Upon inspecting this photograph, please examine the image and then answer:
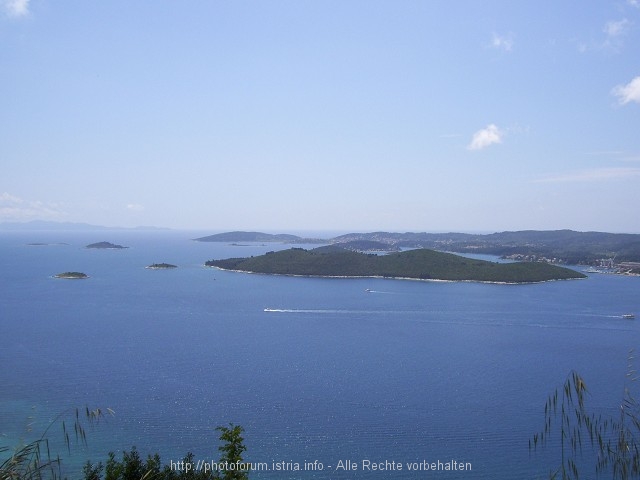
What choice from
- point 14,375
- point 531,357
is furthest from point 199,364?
point 531,357

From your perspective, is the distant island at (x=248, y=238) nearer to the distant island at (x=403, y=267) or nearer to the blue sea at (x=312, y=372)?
the distant island at (x=403, y=267)

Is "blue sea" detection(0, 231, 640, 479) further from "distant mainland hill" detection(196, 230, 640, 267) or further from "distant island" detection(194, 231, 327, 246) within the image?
"distant island" detection(194, 231, 327, 246)

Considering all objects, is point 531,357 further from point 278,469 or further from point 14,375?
point 14,375

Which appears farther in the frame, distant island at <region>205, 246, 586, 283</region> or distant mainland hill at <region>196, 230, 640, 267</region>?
distant mainland hill at <region>196, 230, 640, 267</region>

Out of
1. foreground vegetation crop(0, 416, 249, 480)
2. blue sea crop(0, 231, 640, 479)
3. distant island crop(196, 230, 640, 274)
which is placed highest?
distant island crop(196, 230, 640, 274)

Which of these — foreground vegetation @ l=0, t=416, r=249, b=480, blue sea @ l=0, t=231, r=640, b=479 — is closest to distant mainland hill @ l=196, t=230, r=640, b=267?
blue sea @ l=0, t=231, r=640, b=479

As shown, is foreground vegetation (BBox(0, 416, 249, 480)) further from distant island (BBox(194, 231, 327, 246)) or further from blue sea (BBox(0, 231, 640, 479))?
distant island (BBox(194, 231, 327, 246))

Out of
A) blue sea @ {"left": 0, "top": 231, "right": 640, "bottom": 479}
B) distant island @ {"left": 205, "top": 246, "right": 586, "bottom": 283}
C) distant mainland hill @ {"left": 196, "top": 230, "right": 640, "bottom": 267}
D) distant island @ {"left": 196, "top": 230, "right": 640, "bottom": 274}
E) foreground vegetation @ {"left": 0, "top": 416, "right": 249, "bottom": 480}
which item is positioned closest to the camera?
foreground vegetation @ {"left": 0, "top": 416, "right": 249, "bottom": 480}

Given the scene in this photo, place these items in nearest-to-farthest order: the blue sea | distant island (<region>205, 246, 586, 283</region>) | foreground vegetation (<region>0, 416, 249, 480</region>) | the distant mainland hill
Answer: foreground vegetation (<region>0, 416, 249, 480</region>), the blue sea, distant island (<region>205, 246, 586, 283</region>), the distant mainland hill

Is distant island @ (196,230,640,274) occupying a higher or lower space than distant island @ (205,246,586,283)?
higher
